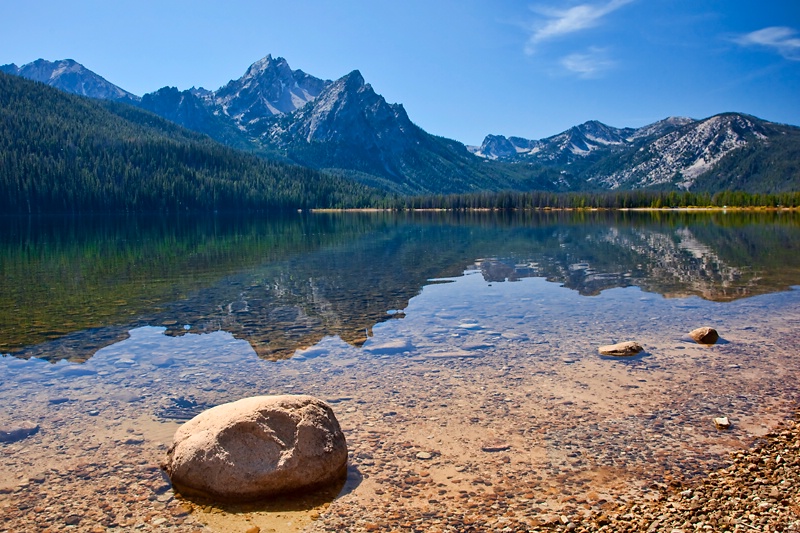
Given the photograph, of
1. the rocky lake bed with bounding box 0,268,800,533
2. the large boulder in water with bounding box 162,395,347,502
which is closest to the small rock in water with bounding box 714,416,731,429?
the rocky lake bed with bounding box 0,268,800,533

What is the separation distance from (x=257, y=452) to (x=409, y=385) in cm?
598

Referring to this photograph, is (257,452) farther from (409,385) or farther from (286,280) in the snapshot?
(286,280)

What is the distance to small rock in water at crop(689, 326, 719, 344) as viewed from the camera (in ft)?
61.6

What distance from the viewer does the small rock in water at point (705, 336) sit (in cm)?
1877

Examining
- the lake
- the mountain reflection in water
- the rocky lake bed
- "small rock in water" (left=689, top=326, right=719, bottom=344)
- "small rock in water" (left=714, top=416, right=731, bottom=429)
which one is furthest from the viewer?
the mountain reflection in water

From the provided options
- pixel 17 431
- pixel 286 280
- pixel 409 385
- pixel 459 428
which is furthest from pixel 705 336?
pixel 286 280

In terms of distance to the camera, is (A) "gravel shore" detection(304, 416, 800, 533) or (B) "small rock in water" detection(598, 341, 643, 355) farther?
(B) "small rock in water" detection(598, 341, 643, 355)

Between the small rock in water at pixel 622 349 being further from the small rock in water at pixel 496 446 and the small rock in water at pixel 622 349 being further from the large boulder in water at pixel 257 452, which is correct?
the large boulder in water at pixel 257 452

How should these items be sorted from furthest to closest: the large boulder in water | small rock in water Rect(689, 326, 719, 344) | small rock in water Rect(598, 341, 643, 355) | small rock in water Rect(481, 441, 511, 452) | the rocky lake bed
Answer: small rock in water Rect(689, 326, 719, 344) → small rock in water Rect(598, 341, 643, 355) → small rock in water Rect(481, 441, 511, 452) → the large boulder in water → the rocky lake bed

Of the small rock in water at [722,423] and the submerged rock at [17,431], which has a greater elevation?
the small rock in water at [722,423]

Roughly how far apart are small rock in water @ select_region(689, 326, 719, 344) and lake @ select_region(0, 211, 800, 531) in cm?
38

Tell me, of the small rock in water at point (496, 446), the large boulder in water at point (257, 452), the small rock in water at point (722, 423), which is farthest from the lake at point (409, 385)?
the large boulder in water at point (257, 452)

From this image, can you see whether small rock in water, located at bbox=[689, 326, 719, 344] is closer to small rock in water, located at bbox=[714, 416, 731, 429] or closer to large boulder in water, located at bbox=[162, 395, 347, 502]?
small rock in water, located at bbox=[714, 416, 731, 429]

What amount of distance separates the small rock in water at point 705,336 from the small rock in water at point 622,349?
2724 mm
